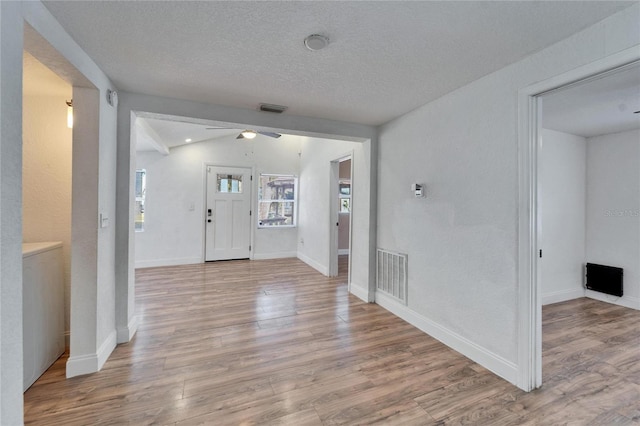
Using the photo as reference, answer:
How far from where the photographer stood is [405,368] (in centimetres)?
217

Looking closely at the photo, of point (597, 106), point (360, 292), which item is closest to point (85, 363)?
point (360, 292)

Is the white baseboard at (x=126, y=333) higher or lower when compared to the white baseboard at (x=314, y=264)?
lower

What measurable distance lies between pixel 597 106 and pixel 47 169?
5157 mm

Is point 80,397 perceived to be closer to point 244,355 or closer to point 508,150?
point 244,355

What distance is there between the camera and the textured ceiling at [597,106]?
7.27ft

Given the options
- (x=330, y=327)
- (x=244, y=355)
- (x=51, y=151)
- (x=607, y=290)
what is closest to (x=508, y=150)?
(x=330, y=327)

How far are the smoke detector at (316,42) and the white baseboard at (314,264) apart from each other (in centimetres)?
384

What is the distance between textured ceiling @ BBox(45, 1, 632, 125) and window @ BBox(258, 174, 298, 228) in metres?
3.85

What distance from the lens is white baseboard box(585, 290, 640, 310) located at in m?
3.48

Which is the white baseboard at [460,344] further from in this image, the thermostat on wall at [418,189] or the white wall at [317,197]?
the white wall at [317,197]

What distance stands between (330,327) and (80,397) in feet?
6.58

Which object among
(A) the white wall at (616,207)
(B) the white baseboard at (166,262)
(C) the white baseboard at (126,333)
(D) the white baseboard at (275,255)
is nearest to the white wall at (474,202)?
(C) the white baseboard at (126,333)

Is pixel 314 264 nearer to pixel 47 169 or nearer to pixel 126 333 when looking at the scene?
pixel 126 333

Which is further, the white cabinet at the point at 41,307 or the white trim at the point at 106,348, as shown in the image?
the white trim at the point at 106,348
